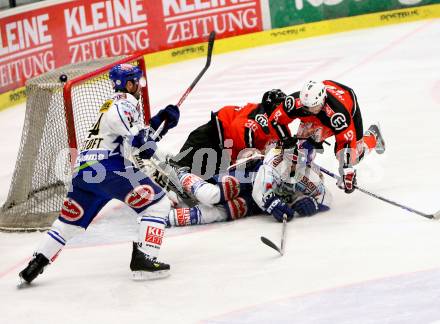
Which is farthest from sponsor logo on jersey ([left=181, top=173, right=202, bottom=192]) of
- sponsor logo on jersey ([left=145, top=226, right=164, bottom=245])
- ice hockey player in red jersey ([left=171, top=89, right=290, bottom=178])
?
sponsor logo on jersey ([left=145, top=226, right=164, bottom=245])

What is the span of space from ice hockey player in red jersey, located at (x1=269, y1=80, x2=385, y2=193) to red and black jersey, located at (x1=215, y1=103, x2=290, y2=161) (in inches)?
8.3

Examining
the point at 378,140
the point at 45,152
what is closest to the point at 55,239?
the point at 45,152

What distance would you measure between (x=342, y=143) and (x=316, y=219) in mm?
564

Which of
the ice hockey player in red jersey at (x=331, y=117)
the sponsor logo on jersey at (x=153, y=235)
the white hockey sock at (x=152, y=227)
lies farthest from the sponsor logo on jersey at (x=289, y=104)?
the sponsor logo on jersey at (x=153, y=235)

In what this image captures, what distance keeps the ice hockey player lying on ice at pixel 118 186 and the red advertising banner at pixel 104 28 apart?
21.9 feet

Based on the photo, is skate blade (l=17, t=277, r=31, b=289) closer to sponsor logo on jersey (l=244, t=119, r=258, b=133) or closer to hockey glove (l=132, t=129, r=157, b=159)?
hockey glove (l=132, t=129, r=157, b=159)

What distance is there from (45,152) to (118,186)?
1977mm

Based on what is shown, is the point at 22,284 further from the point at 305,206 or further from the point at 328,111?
the point at 328,111

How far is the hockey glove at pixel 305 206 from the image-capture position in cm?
697

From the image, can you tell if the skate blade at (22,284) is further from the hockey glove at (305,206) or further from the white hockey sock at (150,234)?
the hockey glove at (305,206)

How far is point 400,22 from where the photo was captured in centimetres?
1470

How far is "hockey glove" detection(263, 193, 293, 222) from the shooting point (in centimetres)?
684

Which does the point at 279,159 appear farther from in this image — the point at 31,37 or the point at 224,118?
the point at 31,37

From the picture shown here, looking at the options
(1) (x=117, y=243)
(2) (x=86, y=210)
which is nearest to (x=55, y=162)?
(1) (x=117, y=243)
